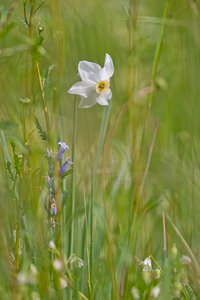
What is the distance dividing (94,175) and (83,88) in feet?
0.59

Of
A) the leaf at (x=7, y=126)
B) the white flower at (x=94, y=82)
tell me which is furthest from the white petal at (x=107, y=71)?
the leaf at (x=7, y=126)

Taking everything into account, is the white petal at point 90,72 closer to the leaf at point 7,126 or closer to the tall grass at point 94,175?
the tall grass at point 94,175

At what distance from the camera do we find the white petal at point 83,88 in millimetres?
852

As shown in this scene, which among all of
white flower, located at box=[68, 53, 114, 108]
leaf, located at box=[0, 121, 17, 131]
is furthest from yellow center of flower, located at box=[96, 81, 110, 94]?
leaf, located at box=[0, 121, 17, 131]

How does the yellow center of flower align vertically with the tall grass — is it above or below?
above

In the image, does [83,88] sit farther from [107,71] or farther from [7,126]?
[7,126]

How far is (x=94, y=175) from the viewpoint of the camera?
0.87 metres

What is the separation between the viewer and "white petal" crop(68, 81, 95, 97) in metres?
0.85

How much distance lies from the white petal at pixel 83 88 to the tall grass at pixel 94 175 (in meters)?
0.04

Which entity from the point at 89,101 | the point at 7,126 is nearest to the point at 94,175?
the point at 89,101

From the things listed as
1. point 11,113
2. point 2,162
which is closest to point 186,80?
point 11,113

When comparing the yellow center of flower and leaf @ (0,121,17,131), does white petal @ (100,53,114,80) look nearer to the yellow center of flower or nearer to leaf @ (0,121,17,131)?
the yellow center of flower

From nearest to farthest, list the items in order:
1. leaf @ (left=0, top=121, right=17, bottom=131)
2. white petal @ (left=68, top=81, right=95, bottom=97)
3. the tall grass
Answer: leaf @ (left=0, top=121, right=17, bottom=131) < the tall grass < white petal @ (left=68, top=81, right=95, bottom=97)

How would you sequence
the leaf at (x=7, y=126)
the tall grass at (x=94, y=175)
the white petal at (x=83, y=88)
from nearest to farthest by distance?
1. the leaf at (x=7, y=126)
2. the tall grass at (x=94, y=175)
3. the white petal at (x=83, y=88)
